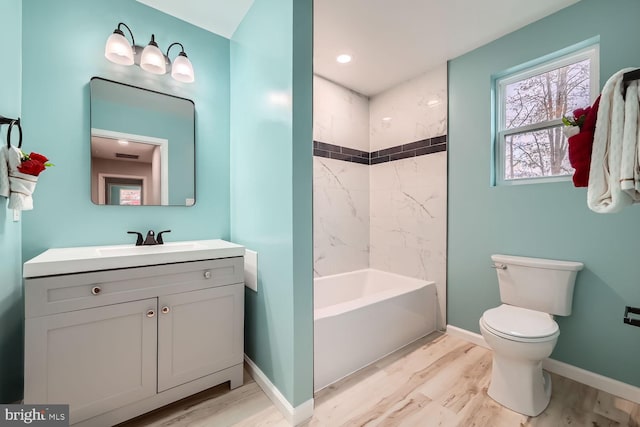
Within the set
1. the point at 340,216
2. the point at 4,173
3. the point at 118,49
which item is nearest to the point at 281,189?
the point at 4,173

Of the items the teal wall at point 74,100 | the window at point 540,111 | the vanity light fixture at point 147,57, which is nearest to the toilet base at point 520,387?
the window at point 540,111

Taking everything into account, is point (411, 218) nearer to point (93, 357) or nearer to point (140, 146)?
point (140, 146)

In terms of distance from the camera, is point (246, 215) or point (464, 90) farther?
point (464, 90)

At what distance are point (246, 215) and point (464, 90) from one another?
2.18m

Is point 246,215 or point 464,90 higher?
point 464,90

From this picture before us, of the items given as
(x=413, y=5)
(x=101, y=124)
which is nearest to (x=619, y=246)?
(x=413, y=5)

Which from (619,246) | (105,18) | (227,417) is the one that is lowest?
(227,417)

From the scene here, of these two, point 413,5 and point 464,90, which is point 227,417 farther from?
point 464,90

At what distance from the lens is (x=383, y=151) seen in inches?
118

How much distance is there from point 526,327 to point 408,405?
0.83 meters

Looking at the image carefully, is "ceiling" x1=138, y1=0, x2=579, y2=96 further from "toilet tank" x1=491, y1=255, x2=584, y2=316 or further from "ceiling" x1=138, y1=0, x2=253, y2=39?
"toilet tank" x1=491, y1=255, x2=584, y2=316

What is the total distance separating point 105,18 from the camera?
1.68 metres

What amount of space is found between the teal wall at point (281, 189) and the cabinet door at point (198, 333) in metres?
0.18

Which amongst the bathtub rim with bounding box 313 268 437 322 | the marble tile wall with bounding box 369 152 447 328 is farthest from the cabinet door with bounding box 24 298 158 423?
the marble tile wall with bounding box 369 152 447 328
